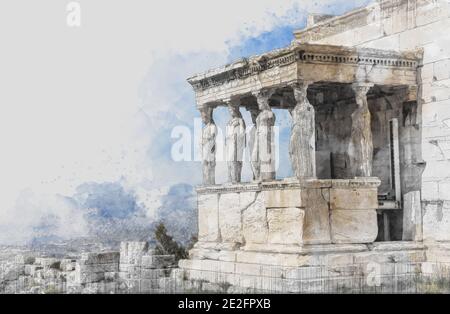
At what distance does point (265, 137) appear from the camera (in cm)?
1528

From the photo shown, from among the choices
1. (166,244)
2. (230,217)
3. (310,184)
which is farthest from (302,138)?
(166,244)

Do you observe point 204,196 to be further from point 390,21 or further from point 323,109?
point 390,21

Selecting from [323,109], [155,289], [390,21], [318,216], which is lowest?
[155,289]

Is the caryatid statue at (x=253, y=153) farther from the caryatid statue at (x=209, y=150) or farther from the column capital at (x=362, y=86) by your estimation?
the column capital at (x=362, y=86)

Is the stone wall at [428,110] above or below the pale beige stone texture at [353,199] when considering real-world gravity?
above

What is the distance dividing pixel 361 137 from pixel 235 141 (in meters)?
2.33

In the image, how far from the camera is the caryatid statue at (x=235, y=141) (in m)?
16.2

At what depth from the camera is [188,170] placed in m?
27.5

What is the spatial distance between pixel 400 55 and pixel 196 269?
16.1ft

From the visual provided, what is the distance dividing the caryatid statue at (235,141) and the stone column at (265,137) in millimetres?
877

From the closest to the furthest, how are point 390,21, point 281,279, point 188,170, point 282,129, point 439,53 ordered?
point 281,279 → point 439,53 → point 390,21 → point 282,129 → point 188,170

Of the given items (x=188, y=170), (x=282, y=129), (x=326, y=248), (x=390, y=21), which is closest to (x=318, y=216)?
(x=326, y=248)

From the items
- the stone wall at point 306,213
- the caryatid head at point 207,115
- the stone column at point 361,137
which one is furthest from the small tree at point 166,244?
the stone column at point 361,137

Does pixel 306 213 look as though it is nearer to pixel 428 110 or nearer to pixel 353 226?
pixel 353 226
